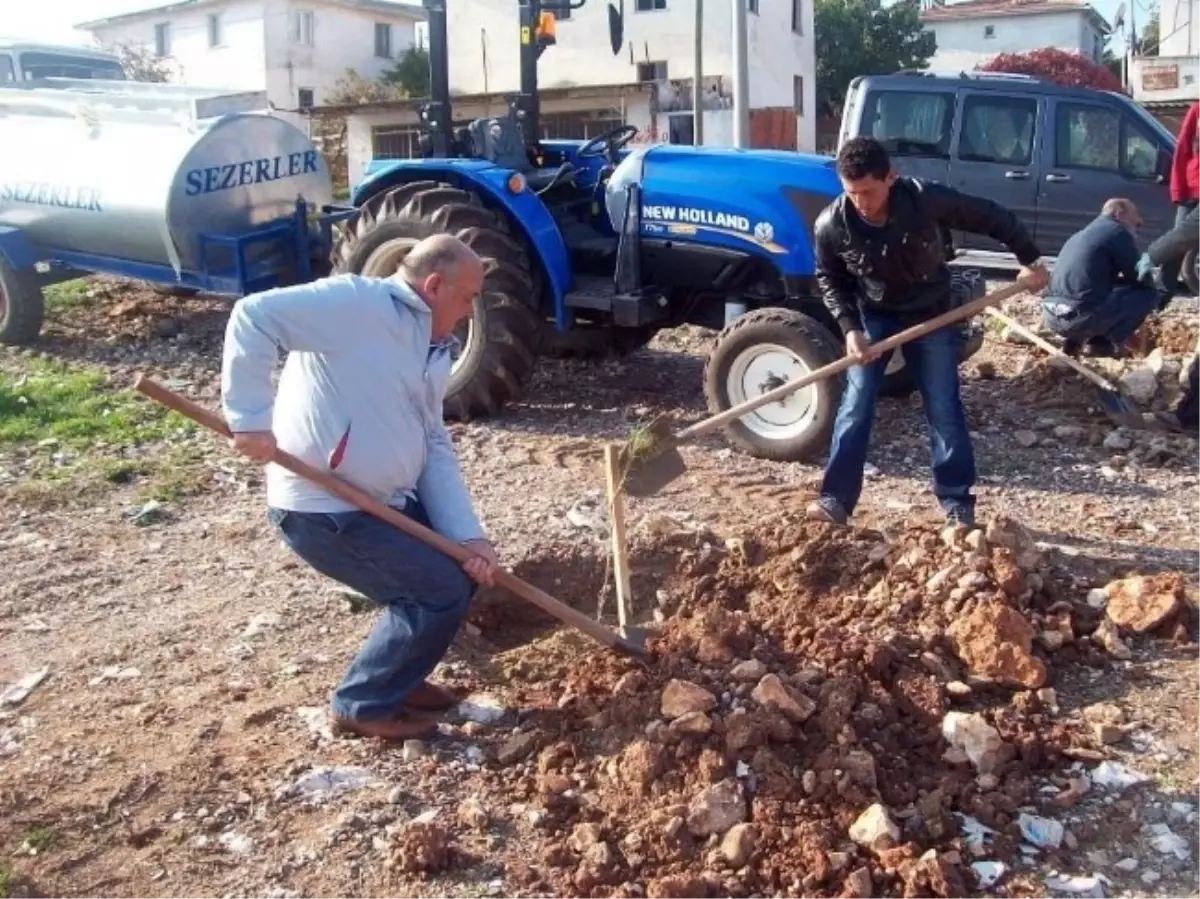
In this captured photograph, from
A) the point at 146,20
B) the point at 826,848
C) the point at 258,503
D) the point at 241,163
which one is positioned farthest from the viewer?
the point at 146,20

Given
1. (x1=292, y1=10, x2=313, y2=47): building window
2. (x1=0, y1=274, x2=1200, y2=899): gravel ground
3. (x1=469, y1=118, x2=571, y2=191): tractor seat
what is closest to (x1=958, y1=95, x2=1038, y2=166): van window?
(x1=0, y1=274, x2=1200, y2=899): gravel ground

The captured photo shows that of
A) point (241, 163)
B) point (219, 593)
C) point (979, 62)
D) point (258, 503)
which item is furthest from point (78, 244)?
point (979, 62)

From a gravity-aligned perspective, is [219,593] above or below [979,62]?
below

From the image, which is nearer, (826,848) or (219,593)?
(826,848)

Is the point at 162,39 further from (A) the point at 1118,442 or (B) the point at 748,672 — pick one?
(B) the point at 748,672

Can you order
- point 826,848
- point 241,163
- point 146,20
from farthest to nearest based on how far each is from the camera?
point 146,20 < point 241,163 < point 826,848

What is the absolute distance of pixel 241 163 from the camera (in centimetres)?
923

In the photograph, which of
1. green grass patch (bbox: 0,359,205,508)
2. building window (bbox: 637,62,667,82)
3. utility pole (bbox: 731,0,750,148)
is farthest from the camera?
building window (bbox: 637,62,667,82)

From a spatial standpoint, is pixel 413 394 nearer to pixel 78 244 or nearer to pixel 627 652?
pixel 627 652

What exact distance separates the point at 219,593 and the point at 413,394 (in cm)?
192

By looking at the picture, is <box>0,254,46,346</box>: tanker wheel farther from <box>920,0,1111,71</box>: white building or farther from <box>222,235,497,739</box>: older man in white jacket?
<box>920,0,1111,71</box>: white building

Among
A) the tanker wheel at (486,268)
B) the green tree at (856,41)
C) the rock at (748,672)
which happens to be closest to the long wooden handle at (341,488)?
the rock at (748,672)

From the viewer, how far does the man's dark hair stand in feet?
16.4

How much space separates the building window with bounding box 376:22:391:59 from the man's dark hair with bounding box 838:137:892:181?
115 ft
